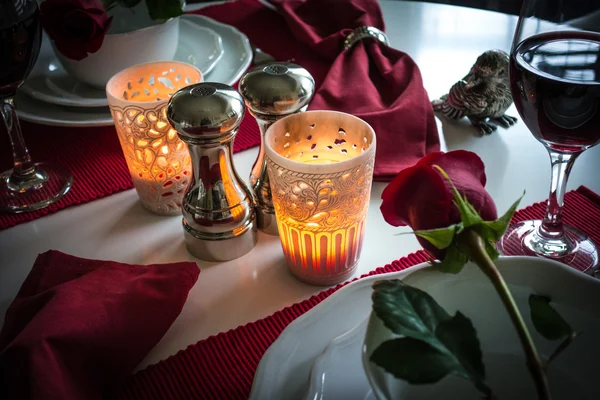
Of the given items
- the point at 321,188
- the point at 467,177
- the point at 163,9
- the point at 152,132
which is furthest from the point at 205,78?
the point at 467,177

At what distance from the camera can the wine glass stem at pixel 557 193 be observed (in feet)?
1.42

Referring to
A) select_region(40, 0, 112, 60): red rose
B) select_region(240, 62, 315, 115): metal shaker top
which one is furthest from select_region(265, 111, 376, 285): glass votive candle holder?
select_region(40, 0, 112, 60): red rose

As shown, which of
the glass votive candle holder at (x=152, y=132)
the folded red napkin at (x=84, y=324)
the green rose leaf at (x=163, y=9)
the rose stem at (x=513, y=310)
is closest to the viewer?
the rose stem at (x=513, y=310)

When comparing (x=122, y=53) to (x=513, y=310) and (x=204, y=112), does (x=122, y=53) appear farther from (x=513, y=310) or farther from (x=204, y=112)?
(x=513, y=310)

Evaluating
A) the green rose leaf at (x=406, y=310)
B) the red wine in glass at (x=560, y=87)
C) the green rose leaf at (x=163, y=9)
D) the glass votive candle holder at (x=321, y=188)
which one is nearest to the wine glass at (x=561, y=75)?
the red wine in glass at (x=560, y=87)

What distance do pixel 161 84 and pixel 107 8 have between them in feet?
0.36

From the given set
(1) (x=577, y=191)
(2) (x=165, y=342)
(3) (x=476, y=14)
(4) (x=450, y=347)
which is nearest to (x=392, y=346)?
(4) (x=450, y=347)

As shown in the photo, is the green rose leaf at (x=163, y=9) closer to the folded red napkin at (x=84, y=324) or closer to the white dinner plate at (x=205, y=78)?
the white dinner plate at (x=205, y=78)

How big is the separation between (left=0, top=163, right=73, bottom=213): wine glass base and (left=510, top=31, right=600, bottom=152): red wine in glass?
1.31 feet

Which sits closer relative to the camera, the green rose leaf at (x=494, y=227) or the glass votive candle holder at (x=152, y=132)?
the green rose leaf at (x=494, y=227)

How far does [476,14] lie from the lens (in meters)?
0.81

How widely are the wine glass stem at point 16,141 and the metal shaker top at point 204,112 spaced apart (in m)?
0.21

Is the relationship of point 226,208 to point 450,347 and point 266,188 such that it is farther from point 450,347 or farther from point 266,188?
point 450,347

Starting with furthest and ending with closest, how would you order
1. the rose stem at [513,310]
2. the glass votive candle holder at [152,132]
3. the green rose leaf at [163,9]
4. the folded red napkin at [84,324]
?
the green rose leaf at [163,9]
the glass votive candle holder at [152,132]
the folded red napkin at [84,324]
the rose stem at [513,310]
